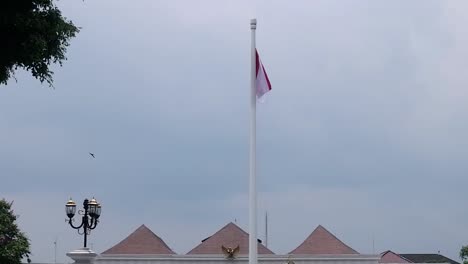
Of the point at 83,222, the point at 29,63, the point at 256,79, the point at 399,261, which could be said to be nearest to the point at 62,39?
the point at 29,63

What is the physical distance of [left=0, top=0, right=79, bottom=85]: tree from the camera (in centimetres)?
1298

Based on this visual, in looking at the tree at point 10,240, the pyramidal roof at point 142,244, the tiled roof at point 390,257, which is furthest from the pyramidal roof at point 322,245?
the tree at point 10,240

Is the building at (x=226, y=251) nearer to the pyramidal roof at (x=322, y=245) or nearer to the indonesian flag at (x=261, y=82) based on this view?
the pyramidal roof at (x=322, y=245)

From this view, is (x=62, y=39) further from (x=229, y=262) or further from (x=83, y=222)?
(x=229, y=262)

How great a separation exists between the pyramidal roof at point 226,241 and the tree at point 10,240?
58.6ft

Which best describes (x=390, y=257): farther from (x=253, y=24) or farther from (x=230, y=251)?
(x=253, y=24)

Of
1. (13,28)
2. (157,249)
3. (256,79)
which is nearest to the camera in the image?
(13,28)

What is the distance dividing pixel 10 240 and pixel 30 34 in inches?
1300

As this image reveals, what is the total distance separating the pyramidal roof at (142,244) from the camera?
61.6 metres

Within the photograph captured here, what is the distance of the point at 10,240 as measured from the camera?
146 feet

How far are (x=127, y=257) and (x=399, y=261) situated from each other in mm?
30479

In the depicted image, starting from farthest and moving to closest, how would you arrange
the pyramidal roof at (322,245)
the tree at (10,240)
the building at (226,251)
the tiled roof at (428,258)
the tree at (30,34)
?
the tiled roof at (428,258) < the pyramidal roof at (322,245) < the building at (226,251) < the tree at (10,240) < the tree at (30,34)

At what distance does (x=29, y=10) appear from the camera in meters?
13.2

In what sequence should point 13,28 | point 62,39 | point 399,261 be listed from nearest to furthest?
point 13,28 → point 62,39 → point 399,261
